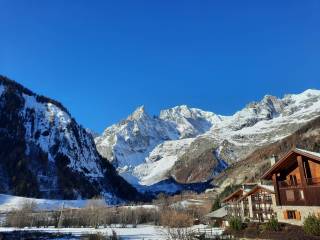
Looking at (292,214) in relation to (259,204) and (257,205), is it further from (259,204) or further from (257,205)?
(257,205)

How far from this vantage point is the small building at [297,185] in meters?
47.2

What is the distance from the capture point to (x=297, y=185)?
50.4 meters

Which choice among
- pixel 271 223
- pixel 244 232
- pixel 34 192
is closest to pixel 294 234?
pixel 271 223

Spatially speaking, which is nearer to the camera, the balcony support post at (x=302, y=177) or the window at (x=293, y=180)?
the balcony support post at (x=302, y=177)

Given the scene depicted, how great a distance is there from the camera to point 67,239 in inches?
2499

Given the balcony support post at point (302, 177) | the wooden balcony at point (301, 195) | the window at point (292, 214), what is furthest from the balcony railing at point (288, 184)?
the window at point (292, 214)

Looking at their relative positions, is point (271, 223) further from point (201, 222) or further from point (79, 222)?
point (79, 222)

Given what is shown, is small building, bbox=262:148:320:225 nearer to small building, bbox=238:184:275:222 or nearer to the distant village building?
the distant village building

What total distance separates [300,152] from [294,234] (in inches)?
445

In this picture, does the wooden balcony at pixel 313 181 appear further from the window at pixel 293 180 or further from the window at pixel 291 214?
the window at pixel 291 214

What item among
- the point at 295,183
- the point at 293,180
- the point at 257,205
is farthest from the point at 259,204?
the point at 295,183

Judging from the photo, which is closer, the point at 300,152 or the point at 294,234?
the point at 294,234

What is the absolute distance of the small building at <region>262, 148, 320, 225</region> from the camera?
155 feet

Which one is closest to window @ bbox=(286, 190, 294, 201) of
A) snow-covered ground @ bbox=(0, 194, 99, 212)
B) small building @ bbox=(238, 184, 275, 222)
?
small building @ bbox=(238, 184, 275, 222)
